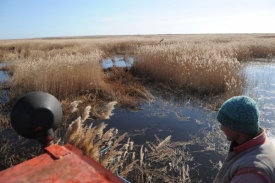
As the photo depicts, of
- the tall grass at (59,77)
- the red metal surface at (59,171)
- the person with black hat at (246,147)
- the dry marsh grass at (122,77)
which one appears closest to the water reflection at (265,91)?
the dry marsh grass at (122,77)

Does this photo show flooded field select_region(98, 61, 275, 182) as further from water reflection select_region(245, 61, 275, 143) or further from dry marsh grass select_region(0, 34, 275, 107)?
dry marsh grass select_region(0, 34, 275, 107)

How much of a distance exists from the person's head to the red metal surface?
787 millimetres

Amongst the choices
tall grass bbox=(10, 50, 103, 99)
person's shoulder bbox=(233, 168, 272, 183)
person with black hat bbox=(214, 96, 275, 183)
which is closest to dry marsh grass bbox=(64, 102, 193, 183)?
person with black hat bbox=(214, 96, 275, 183)

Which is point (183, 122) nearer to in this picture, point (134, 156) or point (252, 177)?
point (134, 156)

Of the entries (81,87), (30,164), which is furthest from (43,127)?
(81,87)

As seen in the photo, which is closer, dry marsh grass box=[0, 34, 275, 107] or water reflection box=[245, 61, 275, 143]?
water reflection box=[245, 61, 275, 143]

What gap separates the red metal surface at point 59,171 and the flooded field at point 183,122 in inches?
105

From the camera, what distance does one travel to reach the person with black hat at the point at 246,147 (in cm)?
117

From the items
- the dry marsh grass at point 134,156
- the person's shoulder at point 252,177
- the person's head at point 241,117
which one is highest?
the person's head at point 241,117

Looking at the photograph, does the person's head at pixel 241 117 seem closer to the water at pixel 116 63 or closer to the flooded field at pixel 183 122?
the flooded field at pixel 183 122

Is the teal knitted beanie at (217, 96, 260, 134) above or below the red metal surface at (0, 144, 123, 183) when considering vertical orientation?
above

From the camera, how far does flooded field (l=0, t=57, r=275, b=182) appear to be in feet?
13.0

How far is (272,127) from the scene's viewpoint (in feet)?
16.5

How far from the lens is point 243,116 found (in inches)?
54.8
